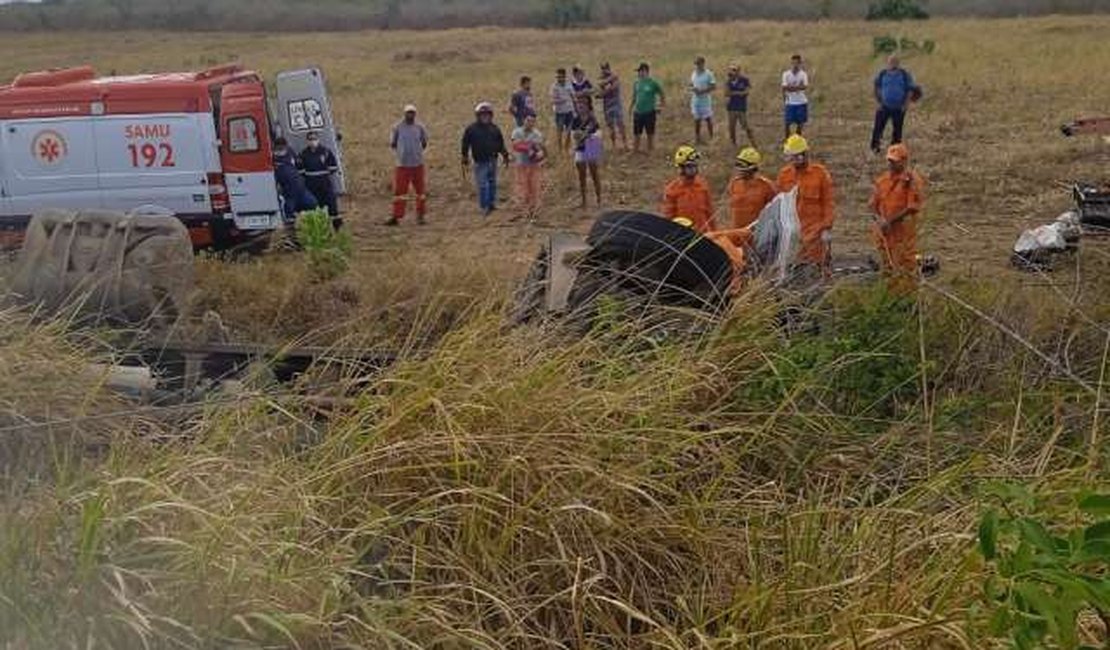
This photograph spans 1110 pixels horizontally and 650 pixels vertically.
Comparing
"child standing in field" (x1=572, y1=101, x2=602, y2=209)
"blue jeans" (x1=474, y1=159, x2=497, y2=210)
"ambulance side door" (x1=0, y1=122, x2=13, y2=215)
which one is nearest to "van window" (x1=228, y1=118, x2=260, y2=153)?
"ambulance side door" (x1=0, y1=122, x2=13, y2=215)

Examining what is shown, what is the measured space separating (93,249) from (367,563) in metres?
5.42

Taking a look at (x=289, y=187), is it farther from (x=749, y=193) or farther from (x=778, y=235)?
(x=778, y=235)

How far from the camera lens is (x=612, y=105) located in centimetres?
1914

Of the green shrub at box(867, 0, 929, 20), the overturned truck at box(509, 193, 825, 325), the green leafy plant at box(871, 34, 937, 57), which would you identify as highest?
the green shrub at box(867, 0, 929, 20)

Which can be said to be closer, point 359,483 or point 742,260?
point 359,483

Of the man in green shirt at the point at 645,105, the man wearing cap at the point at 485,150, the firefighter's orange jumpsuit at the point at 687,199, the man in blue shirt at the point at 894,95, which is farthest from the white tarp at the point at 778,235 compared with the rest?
the man in green shirt at the point at 645,105

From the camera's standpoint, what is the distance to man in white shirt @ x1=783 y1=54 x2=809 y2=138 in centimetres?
1786

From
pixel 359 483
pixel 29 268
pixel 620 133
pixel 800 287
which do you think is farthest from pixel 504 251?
pixel 620 133

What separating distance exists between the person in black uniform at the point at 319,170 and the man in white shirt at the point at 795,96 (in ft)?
23.7

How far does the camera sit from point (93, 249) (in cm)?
824

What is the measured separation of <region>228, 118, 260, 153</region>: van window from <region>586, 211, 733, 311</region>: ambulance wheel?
21.6 feet

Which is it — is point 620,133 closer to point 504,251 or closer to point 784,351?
point 504,251

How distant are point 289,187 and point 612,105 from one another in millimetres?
7398

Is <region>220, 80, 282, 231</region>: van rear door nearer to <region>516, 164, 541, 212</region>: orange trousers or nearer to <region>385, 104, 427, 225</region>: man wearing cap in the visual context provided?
<region>385, 104, 427, 225</region>: man wearing cap
